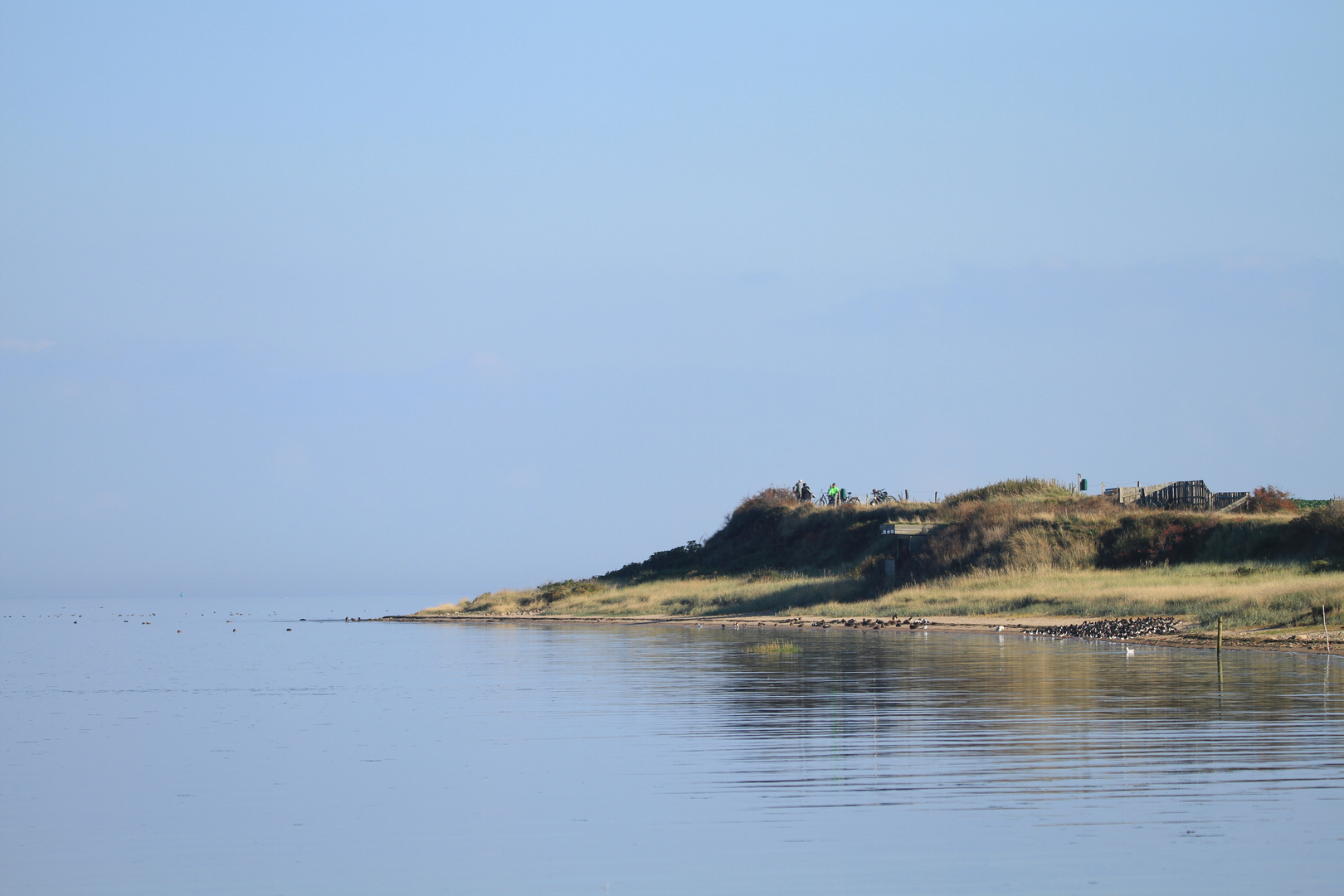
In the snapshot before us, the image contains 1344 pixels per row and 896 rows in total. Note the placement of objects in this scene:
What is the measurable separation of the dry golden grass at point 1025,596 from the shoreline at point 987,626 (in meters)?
1.27

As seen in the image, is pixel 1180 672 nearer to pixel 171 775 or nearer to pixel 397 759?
pixel 397 759

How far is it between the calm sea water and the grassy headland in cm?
1587

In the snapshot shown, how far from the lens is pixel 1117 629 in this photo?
44.3m

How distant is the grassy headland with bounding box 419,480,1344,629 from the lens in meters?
48.7

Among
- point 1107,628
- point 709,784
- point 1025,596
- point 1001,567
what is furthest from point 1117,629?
point 709,784

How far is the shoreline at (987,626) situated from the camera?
3644cm

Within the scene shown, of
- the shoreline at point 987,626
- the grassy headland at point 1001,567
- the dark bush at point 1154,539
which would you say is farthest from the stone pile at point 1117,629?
the dark bush at point 1154,539

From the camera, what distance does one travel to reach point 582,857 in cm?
1343

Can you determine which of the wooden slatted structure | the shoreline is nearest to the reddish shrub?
the wooden slatted structure

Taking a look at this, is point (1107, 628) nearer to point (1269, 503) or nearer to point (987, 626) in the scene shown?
point (987, 626)

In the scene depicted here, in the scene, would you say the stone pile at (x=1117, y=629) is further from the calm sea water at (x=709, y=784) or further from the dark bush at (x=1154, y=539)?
the dark bush at (x=1154, y=539)

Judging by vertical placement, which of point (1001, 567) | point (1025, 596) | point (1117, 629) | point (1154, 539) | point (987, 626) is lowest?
point (987, 626)

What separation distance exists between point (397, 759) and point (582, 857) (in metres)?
7.97

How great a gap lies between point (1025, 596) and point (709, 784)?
41.3 metres
